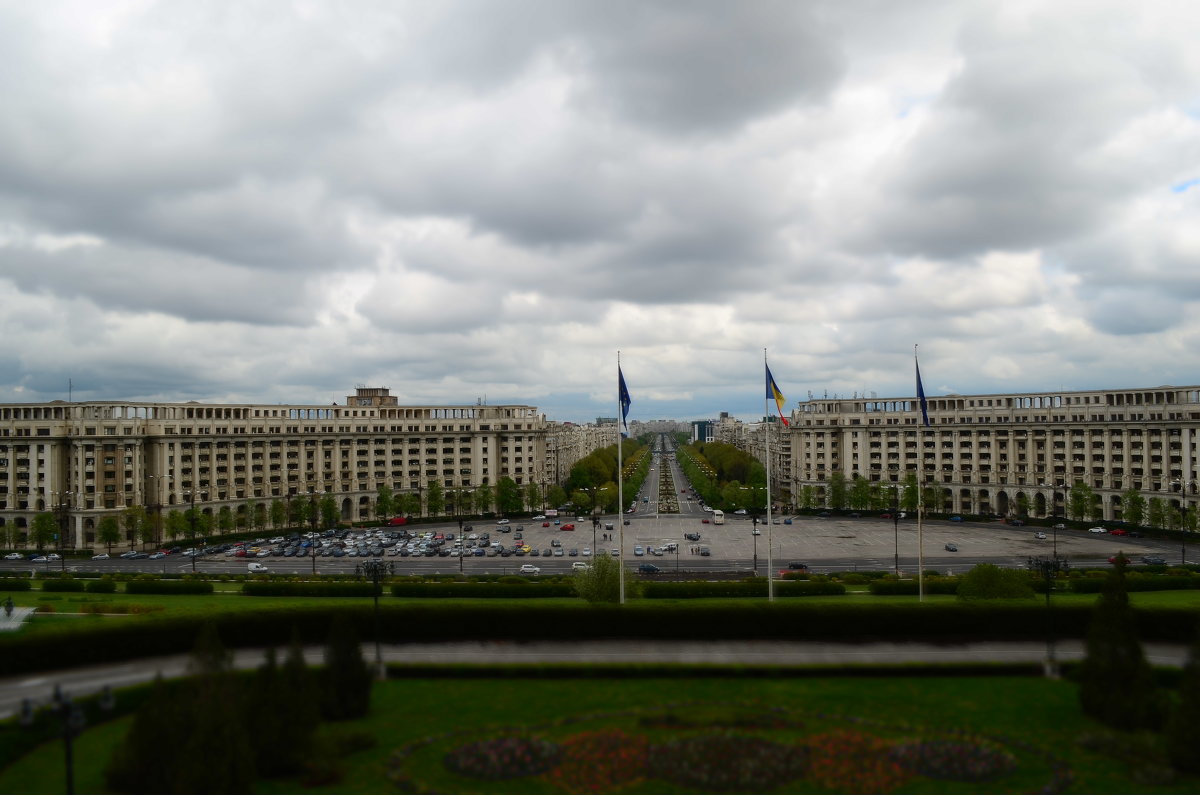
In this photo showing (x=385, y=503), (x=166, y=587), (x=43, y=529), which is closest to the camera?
(x=166, y=587)

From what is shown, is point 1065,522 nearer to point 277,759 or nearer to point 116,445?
point 277,759

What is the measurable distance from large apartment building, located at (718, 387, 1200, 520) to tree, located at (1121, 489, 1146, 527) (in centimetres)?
399

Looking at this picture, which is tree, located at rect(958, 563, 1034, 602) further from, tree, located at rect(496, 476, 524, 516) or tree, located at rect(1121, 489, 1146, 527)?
tree, located at rect(496, 476, 524, 516)

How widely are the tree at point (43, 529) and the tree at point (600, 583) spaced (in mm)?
78947

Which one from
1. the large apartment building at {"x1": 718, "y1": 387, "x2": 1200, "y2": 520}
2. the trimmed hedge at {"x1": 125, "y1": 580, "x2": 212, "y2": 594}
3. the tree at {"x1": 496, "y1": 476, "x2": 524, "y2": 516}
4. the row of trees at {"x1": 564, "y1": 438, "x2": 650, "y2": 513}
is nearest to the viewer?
the trimmed hedge at {"x1": 125, "y1": 580, "x2": 212, "y2": 594}

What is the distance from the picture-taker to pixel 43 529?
308ft

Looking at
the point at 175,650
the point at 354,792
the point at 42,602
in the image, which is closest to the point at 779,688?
the point at 354,792

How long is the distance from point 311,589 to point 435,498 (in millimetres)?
65829

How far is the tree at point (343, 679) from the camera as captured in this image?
2912 centimetres

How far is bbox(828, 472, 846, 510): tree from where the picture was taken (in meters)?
127

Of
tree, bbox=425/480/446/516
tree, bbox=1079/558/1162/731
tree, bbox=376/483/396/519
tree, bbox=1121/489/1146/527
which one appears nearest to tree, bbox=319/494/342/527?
tree, bbox=376/483/396/519

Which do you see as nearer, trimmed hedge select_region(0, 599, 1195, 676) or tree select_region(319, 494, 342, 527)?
trimmed hedge select_region(0, 599, 1195, 676)

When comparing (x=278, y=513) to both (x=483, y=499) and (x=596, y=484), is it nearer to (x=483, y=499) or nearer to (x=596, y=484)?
(x=483, y=499)

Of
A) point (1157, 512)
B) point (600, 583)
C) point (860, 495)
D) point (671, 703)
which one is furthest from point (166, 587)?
point (1157, 512)
